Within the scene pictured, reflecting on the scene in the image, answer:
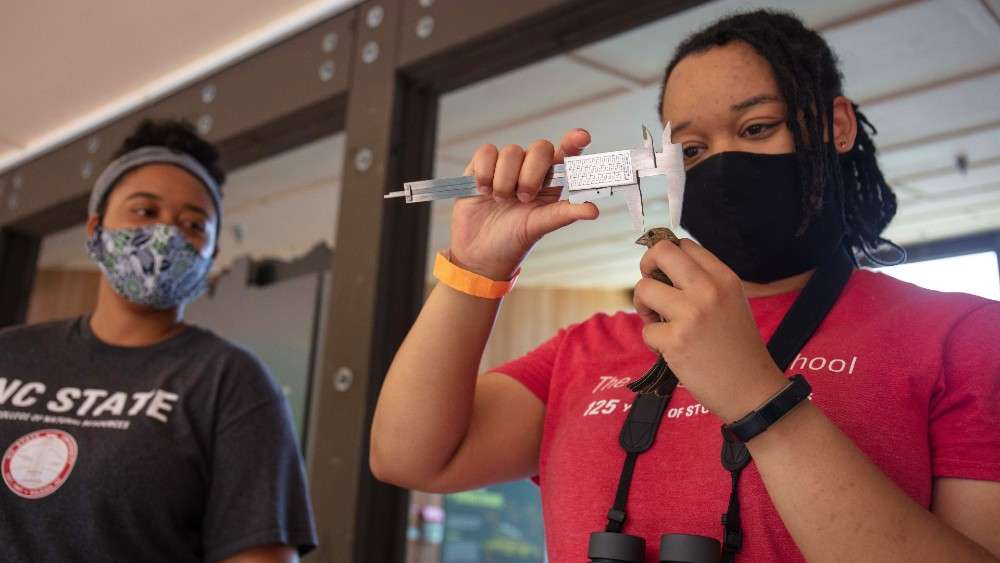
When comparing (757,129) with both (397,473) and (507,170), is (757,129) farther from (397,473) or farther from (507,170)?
(397,473)

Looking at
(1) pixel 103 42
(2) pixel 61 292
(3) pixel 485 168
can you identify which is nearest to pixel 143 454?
(3) pixel 485 168

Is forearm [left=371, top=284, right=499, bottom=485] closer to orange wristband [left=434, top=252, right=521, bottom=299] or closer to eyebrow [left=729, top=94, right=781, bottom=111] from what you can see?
orange wristband [left=434, top=252, right=521, bottom=299]

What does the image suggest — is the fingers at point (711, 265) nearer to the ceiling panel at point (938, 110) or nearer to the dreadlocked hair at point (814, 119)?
the dreadlocked hair at point (814, 119)

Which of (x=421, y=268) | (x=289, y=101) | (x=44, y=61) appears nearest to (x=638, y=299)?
(x=421, y=268)

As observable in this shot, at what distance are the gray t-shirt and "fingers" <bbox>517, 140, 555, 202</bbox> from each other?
0.81 metres

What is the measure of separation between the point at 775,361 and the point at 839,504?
221mm

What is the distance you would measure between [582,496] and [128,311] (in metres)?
1.05

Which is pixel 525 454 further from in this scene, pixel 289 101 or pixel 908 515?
pixel 289 101

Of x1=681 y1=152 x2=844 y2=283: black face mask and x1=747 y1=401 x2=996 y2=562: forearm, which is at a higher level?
x1=681 y1=152 x2=844 y2=283: black face mask

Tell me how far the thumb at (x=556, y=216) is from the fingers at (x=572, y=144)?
0.05 m

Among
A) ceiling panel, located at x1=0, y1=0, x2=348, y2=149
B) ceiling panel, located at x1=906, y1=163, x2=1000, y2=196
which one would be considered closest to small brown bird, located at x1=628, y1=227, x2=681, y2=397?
ceiling panel, located at x1=0, y1=0, x2=348, y2=149

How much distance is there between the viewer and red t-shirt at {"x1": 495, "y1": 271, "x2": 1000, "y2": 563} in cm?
83

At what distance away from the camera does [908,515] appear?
726 mm

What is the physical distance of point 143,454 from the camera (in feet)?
4.58
